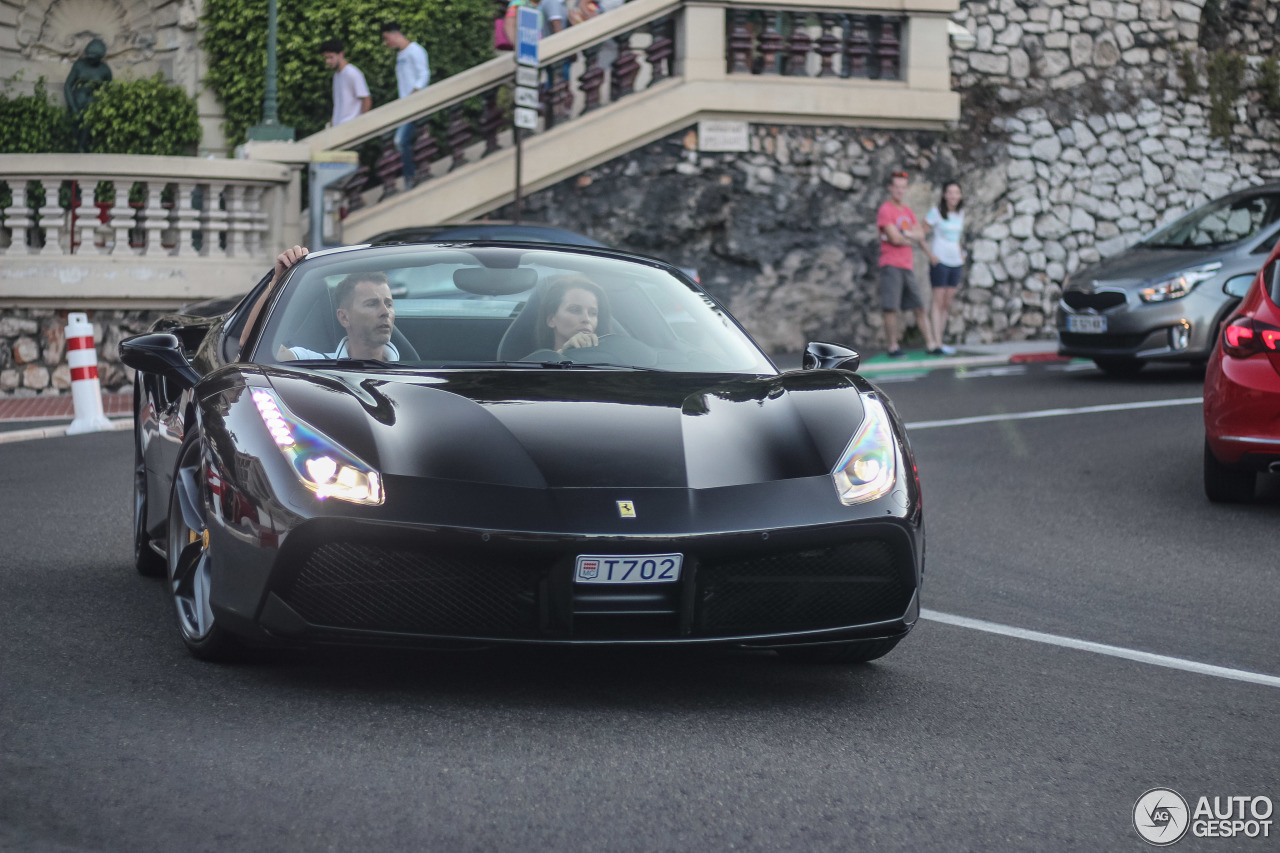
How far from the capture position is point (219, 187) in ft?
54.3

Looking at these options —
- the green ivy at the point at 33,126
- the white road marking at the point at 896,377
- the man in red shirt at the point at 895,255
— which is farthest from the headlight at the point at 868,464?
the green ivy at the point at 33,126

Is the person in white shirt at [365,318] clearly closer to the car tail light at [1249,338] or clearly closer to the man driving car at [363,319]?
the man driving car at [363,319]

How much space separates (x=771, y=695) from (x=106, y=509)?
15.5 ft

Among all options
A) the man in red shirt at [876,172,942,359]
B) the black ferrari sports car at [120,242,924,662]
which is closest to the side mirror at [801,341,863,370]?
the black ferrari sports car at [120,242,924,662]

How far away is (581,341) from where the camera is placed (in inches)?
220

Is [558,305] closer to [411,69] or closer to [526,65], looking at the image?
[526,65]

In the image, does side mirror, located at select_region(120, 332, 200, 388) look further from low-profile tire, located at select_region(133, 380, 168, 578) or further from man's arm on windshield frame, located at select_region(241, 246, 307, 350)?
low-profile tire, located at select_region(133, 380, 168, 578)

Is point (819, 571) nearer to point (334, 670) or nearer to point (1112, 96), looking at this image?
point (334, 670)

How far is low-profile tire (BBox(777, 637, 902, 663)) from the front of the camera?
497 cm

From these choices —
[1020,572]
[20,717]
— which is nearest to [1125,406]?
[1020,572]

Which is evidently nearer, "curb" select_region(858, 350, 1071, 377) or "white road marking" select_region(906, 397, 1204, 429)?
"white road marking" select_region(906, 397, 1204, 429)

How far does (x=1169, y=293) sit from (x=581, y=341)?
35.1ft

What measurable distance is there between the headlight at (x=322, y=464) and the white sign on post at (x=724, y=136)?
15423 millimetres

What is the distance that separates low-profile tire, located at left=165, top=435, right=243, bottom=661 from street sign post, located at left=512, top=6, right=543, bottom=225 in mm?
11139
